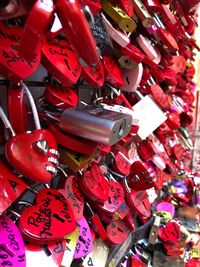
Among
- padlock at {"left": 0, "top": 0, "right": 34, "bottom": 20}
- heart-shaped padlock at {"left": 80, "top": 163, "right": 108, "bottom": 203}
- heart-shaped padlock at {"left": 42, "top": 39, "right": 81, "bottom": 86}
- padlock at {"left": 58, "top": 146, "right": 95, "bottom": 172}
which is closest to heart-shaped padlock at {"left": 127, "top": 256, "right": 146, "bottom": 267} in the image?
heart-shaped padlock at {"left": 80, "top": 163, "right": 108, "bottom": 203}

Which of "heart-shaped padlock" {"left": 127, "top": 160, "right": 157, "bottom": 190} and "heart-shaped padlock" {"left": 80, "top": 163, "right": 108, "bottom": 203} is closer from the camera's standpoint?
"heart-shaped padlock" {"left": 80, "top": 163, "right": 108, "bottom": 203}

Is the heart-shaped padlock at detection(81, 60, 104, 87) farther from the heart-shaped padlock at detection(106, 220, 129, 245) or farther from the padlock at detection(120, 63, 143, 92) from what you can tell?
the heart-shaped padlock at detection(106, 220, 129, 245)

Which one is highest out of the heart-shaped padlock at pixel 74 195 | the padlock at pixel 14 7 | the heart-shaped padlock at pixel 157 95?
the padlock at pixel 14 7

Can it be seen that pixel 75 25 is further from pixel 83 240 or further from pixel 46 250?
pixel 83 240

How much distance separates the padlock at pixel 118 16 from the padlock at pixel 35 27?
0.33m

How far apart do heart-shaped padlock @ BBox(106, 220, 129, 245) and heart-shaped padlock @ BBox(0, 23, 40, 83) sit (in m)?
0.38

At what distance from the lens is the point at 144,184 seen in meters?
0.66

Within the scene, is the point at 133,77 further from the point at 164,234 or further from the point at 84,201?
the point at 164,234

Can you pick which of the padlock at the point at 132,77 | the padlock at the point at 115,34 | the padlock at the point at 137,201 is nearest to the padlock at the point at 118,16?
the padlock at the point at 115,34

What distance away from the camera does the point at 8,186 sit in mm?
330

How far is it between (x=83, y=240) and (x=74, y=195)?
72 millimetres

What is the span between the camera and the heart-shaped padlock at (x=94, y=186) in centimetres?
49

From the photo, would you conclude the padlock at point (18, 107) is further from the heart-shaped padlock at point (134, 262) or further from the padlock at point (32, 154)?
the heart-shaped padlock at point (134, 262)

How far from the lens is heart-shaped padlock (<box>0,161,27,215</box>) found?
32 cm
